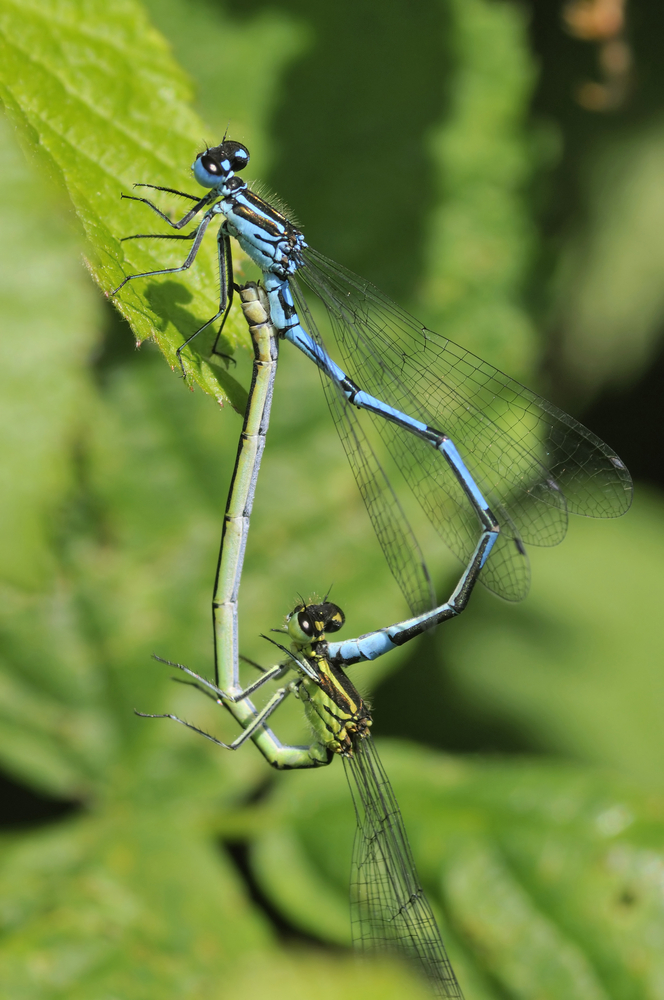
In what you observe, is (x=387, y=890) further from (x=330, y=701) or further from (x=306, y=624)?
(x=306, y=624)

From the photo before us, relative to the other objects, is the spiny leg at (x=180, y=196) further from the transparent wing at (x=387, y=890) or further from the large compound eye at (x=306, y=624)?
the transparent wing at (x=387, y=890)

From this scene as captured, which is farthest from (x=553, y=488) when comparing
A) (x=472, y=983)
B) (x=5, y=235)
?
(x=5, y=235)

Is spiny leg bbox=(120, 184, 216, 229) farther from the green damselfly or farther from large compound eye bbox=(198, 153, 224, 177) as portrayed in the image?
the green damselfly

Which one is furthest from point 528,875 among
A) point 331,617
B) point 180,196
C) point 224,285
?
point 180,196

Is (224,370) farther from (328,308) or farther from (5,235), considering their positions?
(5,235)

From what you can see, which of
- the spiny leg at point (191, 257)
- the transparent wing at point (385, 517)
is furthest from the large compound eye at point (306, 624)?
the spiny leg at point (191, 257)

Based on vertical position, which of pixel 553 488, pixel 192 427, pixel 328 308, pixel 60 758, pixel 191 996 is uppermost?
pixel 192 427

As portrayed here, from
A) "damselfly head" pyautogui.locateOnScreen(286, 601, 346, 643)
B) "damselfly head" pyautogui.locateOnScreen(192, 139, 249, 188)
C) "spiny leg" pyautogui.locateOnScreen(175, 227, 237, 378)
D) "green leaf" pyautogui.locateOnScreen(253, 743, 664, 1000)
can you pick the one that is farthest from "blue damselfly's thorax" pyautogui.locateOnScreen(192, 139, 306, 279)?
"green leaf" pyautogui.locateOnScreen(253, 743, 664, 1000)
